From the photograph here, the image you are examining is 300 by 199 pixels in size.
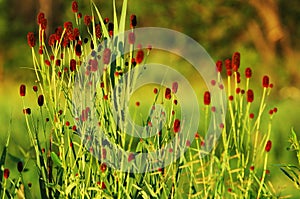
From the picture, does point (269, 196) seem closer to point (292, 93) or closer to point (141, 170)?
point (141, 170)

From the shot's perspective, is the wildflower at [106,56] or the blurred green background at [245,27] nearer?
the wildflower at [106,56]

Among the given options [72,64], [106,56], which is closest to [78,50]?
[72,64]

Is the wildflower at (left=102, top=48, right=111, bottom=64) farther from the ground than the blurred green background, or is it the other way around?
the blurred green background

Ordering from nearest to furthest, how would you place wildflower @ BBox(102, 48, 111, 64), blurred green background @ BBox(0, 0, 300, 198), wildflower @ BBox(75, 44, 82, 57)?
wildflower @ BBox(102, 48, 111, 64) < wildflower @ BBox(75, 44, 82, 57) < blurred green background @ BBox(0, 0, 300, 198)

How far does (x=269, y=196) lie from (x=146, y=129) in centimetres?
55

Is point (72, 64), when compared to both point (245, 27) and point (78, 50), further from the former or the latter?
point (245, 27)

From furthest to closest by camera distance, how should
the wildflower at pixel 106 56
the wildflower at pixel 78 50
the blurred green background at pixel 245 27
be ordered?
1. the blurred green background at pixel 245 27
2. the wildflower at pixel 78 50
3. the wildflower at pixel 106 56

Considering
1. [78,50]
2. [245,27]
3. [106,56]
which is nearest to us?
[106,56]

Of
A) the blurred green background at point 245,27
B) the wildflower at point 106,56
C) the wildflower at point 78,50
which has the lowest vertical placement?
the wildflower at point 106,56

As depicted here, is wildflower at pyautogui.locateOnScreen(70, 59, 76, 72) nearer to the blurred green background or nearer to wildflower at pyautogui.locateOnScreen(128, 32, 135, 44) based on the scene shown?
wildflower at pyautogui.locateOnScreen(128, 32, 135, 44)

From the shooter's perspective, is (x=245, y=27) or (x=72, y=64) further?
(x=245, y=27)

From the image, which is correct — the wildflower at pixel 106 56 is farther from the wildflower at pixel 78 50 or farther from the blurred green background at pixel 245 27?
the blurred green background at pixel 245 27

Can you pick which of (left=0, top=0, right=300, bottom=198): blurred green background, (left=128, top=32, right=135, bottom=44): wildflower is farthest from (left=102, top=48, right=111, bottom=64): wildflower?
(left=0, top=0, right=300, bottom=198): blurred green background

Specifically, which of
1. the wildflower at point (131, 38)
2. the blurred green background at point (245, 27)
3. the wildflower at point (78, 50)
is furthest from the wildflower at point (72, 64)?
the blurred green background at point (245, 27)
